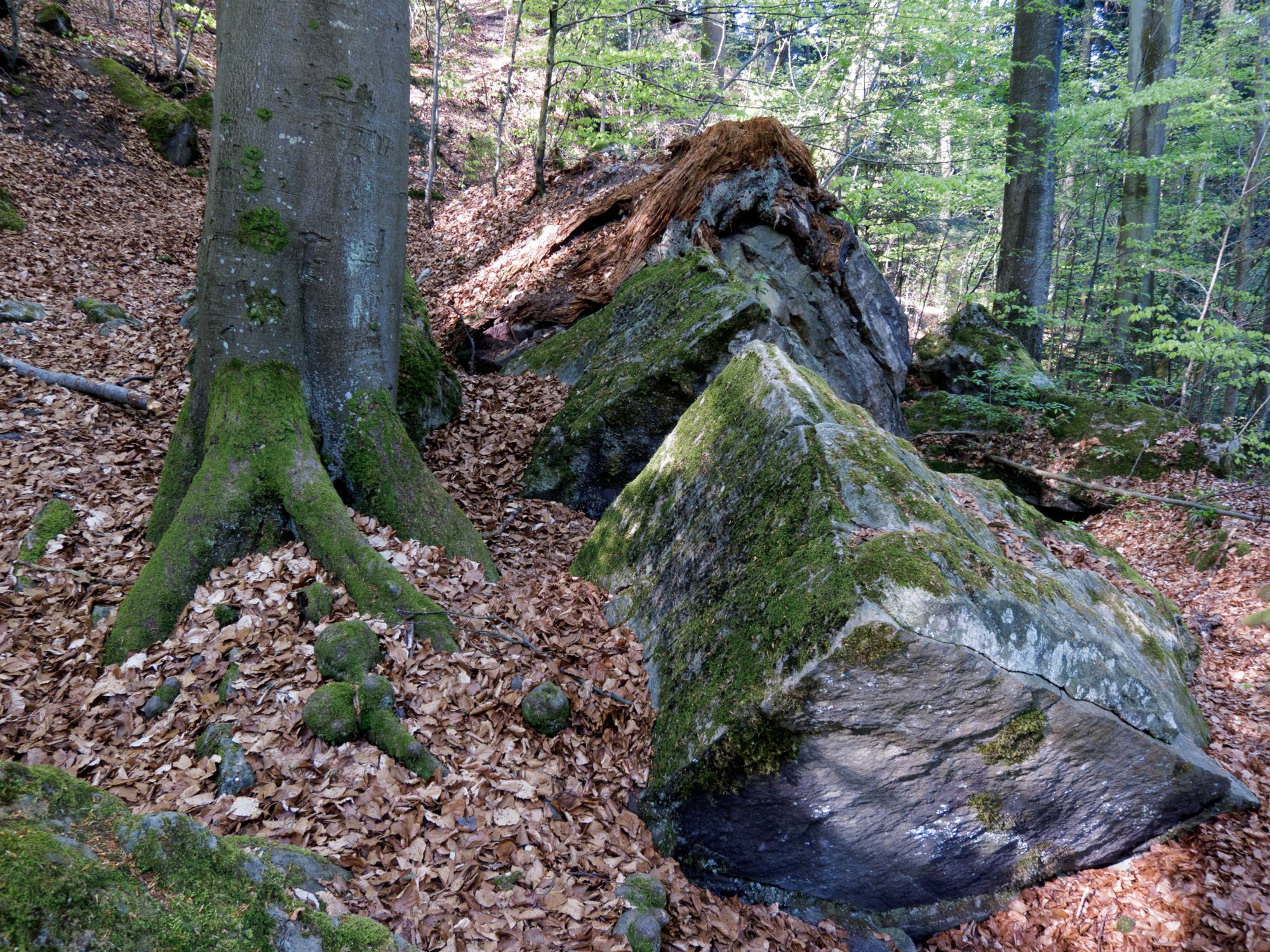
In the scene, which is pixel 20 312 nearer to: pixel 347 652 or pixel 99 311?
pixel 99 311

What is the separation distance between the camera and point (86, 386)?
231 inches

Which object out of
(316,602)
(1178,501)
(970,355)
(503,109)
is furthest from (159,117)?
(1178,501)

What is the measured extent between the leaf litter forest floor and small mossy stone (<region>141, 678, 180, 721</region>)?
0.06 m

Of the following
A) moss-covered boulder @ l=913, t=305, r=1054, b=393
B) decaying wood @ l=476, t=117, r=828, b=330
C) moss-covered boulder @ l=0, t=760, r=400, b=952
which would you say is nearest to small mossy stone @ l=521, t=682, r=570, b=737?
moss-covered boulder @ l=0, t=760, r=400, b=952

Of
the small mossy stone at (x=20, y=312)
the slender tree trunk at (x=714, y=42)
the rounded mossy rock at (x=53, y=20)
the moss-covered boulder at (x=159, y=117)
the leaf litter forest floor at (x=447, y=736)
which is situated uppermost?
the slender tree trunk at (x=714, y=42)

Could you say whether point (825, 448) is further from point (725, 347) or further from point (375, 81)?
point (375, 81)

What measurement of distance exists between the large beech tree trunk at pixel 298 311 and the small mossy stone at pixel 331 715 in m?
0.66

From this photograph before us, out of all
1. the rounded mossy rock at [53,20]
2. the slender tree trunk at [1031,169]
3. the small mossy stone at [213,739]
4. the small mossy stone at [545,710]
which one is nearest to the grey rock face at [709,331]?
the small mossy stone at [545,710]

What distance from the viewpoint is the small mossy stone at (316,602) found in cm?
387

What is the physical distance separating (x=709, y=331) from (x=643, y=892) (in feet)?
15.6

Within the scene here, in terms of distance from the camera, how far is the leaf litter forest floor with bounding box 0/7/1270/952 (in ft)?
9.50

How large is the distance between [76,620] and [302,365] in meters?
2.03

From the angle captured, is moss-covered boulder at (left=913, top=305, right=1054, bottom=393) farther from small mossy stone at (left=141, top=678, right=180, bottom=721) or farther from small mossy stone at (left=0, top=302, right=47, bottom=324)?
small mossy stone at (left=0, top=302, right=47, bottom=324)

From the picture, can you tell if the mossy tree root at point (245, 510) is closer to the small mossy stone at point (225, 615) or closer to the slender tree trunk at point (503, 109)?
the small mossy stone at point (225, 615)
